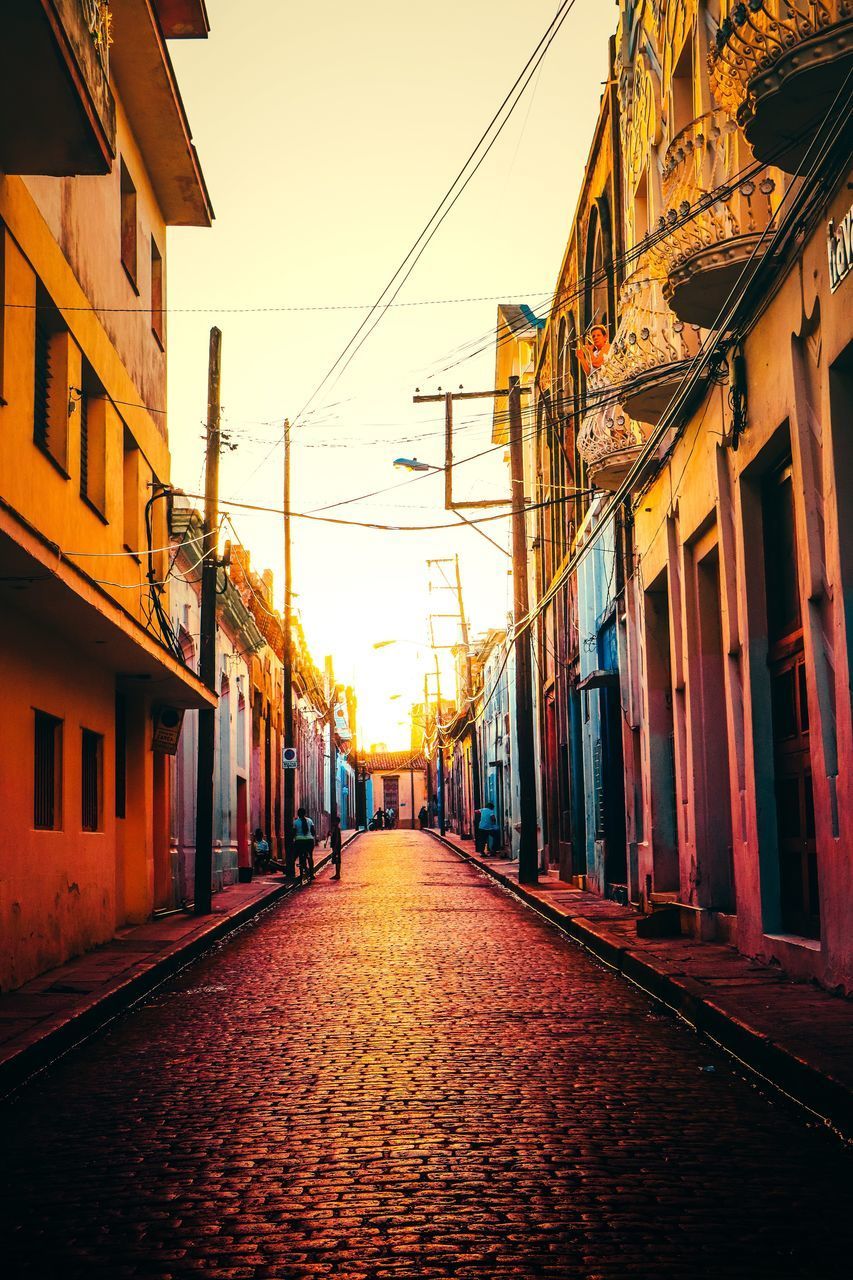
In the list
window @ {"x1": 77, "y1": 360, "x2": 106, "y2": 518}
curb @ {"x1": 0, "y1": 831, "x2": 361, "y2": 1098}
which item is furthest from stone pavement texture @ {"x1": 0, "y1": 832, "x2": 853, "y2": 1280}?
window @ {"x1": 77, "y1": 360, "x2": 106, "y2": 518}

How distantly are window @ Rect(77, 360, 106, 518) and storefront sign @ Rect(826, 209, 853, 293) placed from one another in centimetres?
808

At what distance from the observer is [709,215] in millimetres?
10836

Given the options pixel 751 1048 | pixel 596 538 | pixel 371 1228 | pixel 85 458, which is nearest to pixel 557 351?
pixel 596 538

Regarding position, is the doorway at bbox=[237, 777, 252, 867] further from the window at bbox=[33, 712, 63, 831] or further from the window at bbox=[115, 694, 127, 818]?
the window at bbox=[33, 712, 63, 831]

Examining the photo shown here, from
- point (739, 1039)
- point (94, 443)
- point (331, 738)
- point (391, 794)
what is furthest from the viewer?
point (391, 794)

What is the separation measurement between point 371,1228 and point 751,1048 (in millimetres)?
3454

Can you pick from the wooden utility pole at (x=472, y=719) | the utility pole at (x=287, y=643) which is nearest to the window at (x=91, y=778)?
the utility pole at (x=287, y=643)

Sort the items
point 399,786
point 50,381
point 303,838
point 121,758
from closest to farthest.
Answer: point 50,381 → point 121,758 → point 303,838 → point 399,786

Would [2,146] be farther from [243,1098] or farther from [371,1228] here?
[371,1228]

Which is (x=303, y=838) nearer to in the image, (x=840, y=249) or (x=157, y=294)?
(x=157, y=294)

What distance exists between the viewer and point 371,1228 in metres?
4.61

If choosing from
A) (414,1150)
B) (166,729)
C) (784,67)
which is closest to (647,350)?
(784,67)

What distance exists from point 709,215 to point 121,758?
32.4 feet

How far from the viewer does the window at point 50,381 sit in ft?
39.4
